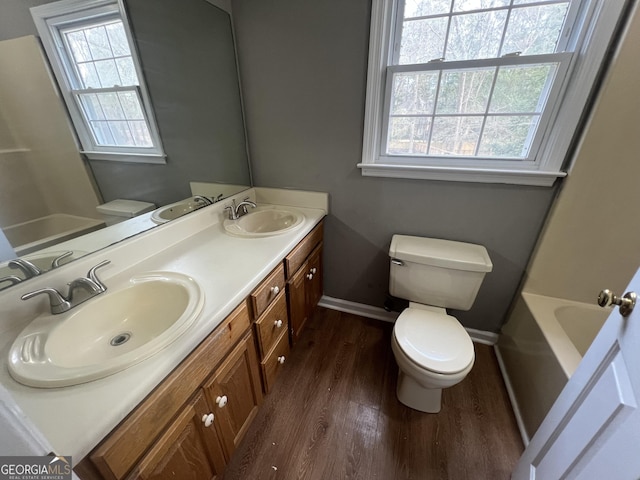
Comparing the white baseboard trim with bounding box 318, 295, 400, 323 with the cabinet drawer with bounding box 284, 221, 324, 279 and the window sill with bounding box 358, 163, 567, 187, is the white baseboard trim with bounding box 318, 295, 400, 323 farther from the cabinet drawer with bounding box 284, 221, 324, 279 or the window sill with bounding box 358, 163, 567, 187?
the window sill with bounding box 358, 163, 567, 187

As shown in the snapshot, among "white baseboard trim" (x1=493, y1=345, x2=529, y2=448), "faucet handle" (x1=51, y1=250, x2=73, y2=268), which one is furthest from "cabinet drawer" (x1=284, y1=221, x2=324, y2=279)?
"white baseboard trim" (x1=493, y1=345, x2=529, y2=448)

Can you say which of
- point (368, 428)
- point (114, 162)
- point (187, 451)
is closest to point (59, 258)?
point (114, 162)

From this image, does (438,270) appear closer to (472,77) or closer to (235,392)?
(472,77)

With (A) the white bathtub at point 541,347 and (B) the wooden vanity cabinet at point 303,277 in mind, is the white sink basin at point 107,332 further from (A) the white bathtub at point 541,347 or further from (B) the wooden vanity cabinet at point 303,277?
(A) the white bathtub at point 541,347

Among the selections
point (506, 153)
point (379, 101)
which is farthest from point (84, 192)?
point (506, 153)

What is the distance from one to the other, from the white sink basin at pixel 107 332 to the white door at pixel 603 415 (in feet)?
3.43

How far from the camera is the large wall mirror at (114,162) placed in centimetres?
74

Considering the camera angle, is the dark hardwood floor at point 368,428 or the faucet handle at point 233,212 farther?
the faucet handle at point 233,212

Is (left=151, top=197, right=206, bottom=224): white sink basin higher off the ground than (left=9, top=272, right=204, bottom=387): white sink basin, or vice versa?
(left=151, top=197, right=206, bottom=224): white sink basin

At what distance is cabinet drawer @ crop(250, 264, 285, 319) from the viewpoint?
1.01 meters

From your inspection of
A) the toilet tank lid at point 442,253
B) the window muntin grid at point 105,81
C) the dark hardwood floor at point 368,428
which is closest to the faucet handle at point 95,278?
the window muntin grid at point 105,81

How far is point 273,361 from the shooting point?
1.28 meters

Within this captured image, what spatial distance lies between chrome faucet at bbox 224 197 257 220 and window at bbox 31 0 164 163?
19.5 inches

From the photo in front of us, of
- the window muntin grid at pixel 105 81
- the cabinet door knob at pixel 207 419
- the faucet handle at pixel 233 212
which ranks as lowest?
the cabinet door knob at pixel 207 419
